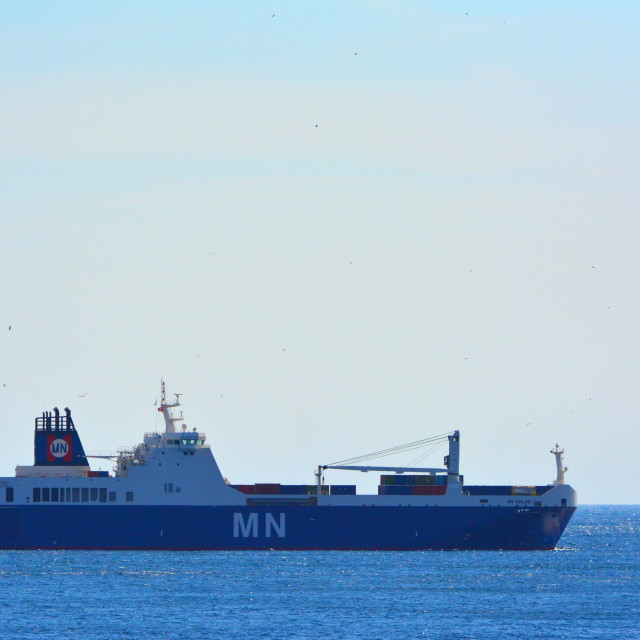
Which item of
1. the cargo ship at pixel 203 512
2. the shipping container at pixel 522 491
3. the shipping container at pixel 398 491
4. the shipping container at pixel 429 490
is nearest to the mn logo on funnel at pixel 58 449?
the cargo ship at pixel 203 512

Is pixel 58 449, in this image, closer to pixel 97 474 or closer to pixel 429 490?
pixel 97 474

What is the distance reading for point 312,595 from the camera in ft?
200

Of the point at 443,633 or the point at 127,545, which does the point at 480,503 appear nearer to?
the point at 127,545

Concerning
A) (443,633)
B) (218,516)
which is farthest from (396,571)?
(443,633)

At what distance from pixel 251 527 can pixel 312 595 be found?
15.7m

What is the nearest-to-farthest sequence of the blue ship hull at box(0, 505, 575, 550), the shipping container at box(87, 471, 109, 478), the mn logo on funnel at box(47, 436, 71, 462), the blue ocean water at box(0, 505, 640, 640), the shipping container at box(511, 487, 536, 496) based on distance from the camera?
the blue ocean water at box(0, 505, 640, 640) < the blue ship hull at box(0, 505, 575, 550) < the shipping container at box(87, 471, 109, 478) < the mn logo on funnel at box(47, 436, 71, 462) < the shipping container at box(511, 487, 536, 496)

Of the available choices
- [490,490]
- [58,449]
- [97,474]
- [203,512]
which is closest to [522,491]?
[490,490]

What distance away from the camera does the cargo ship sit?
7569 cm

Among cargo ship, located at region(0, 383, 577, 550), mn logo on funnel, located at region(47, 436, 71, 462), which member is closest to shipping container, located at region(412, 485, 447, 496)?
cargo ship, located at region(0, 383, 577, 550)

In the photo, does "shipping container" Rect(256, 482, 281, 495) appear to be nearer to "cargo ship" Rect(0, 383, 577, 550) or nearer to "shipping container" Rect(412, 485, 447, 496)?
"cargo ship" Rect(0, 383, 577, 550)

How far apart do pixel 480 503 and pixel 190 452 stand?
15887 mm

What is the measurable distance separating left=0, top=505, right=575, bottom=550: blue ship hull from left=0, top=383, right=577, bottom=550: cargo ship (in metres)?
0.05

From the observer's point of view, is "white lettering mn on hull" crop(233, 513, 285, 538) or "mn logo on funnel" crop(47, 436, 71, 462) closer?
"white lettering mn on hull" crop(233, 513, 285, 538)

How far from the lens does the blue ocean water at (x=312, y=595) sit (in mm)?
52688
